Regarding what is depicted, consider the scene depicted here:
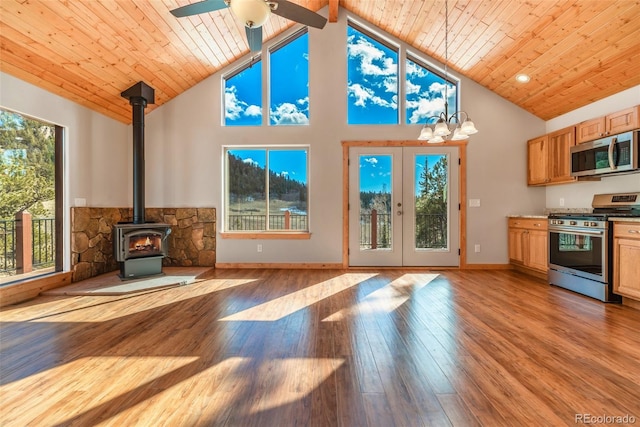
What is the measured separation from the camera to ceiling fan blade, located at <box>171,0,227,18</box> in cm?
262

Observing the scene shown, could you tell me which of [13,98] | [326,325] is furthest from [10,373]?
[13,98]

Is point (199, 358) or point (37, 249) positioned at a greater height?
point (37, 249)

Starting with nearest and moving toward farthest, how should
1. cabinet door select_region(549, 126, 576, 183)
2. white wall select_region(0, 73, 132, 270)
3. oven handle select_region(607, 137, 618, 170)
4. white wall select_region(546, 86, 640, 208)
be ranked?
white wall select_region(0, 73, 132, 270)
oven handle select_region(607, 137, 618, 170)
white wall select_region(546, 86, 640, 208)
cabinet door select_region(549, 126, 576, 183)

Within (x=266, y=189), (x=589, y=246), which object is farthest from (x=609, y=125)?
(x=266, y=189)

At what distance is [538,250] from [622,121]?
1.93 m

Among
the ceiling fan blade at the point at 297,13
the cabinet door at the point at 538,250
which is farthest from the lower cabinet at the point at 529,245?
the ceiling fan blade at the point at 297,13

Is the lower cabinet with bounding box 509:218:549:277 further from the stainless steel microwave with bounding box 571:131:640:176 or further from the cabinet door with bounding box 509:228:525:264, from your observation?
the stainless steel microwave with bounding box 571:131:640:176

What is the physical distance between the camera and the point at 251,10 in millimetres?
2352

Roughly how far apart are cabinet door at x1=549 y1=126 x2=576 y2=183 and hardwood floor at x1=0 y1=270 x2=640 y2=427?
6.60 feet

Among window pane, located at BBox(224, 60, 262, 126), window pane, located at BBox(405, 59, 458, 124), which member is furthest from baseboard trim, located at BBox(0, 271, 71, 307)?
window pane, located at BBox(405, 59, 458, 124)

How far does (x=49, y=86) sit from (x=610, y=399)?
6.09m

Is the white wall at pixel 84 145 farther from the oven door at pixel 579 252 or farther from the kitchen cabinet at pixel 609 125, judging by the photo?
the kitchen cabinet at pixel 609 125

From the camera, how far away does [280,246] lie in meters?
5.46

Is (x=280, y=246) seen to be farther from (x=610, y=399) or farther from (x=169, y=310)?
(x=610, y=399)
